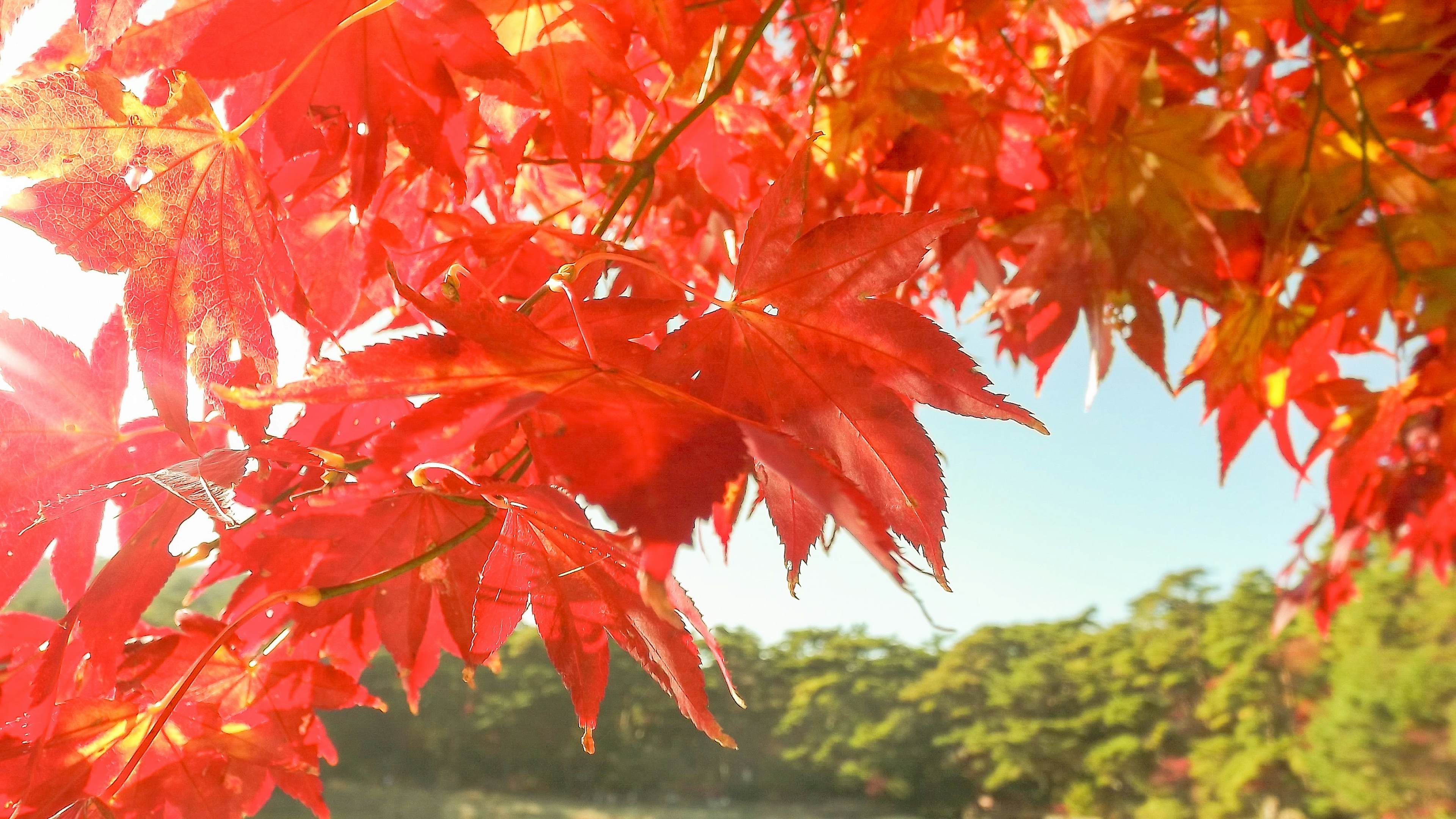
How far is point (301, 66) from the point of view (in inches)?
14.6

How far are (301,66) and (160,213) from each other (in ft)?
0.29

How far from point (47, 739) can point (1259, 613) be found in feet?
30.6

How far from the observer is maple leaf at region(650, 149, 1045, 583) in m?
0.32

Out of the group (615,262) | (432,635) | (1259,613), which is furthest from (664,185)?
(1259,613)

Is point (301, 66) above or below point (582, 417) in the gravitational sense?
above

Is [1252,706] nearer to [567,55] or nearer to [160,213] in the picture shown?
[567,55]

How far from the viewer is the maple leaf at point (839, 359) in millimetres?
321

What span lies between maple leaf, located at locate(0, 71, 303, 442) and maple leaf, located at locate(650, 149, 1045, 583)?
19 cm

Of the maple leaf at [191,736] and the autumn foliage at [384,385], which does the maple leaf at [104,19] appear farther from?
the maple leaf at [191,736]

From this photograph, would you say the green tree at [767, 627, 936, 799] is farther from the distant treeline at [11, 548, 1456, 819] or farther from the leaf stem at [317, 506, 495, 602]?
the leaf stem at [317, 506, 495, 602]

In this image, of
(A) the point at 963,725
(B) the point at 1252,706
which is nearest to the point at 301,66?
(B) the point at 1252,706

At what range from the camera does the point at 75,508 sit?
1.17 ft

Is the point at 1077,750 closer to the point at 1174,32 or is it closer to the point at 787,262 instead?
the point at 1174,32

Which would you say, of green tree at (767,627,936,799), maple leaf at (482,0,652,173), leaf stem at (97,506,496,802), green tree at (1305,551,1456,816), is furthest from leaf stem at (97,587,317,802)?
green tree at (767,627,936,799)
